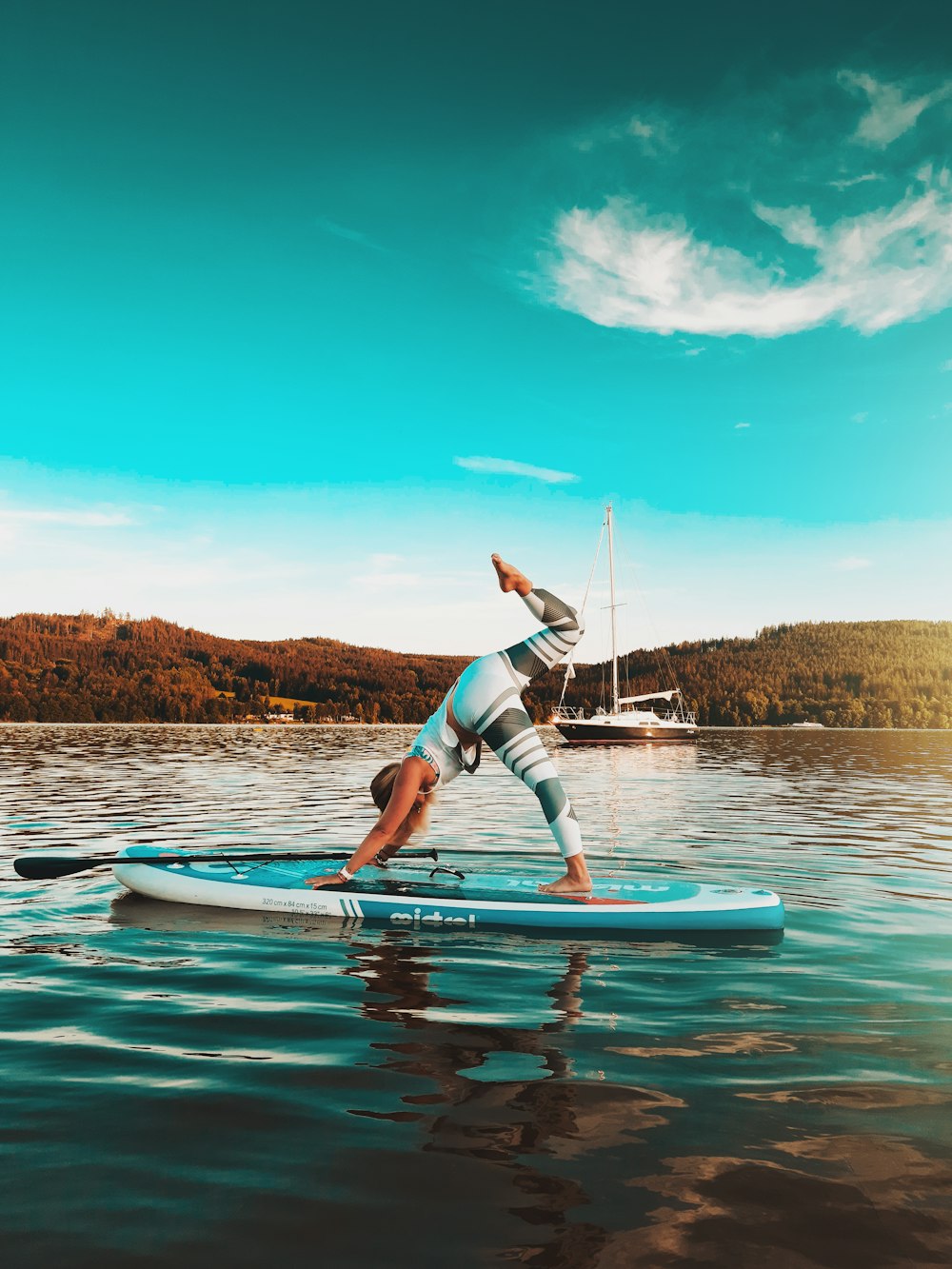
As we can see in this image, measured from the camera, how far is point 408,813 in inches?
380

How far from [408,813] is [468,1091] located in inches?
187

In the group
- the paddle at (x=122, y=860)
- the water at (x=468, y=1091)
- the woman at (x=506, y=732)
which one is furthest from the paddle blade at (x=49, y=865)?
the woman at (x=506, y=732)

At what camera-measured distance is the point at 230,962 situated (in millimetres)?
7797

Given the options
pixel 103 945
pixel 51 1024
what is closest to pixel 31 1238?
pixel 51 1024

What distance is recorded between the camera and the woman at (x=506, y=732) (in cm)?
Result: 875

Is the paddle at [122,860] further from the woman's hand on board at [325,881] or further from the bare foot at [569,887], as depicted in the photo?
the bare foot at [569,887]

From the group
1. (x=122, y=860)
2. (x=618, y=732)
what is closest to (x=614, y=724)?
(x=618, y=732)

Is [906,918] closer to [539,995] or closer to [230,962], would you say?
[539,995]

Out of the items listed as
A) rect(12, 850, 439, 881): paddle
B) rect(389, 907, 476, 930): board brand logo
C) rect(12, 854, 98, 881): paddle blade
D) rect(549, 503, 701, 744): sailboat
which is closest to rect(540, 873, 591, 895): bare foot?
rect(389, 907, 476, 930): board brand logo

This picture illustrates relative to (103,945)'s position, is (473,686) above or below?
above

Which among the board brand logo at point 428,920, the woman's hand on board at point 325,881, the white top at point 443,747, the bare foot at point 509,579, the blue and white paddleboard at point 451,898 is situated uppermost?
the bare foot at point 509,579

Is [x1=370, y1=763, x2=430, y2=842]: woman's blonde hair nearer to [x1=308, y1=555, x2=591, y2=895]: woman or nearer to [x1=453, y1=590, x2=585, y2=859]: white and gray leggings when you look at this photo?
[x1=308, y1=555, x2=591, y2=895]: woman

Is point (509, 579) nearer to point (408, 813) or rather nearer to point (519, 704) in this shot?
point (519, 704)

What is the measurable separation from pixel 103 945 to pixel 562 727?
80.4 m
